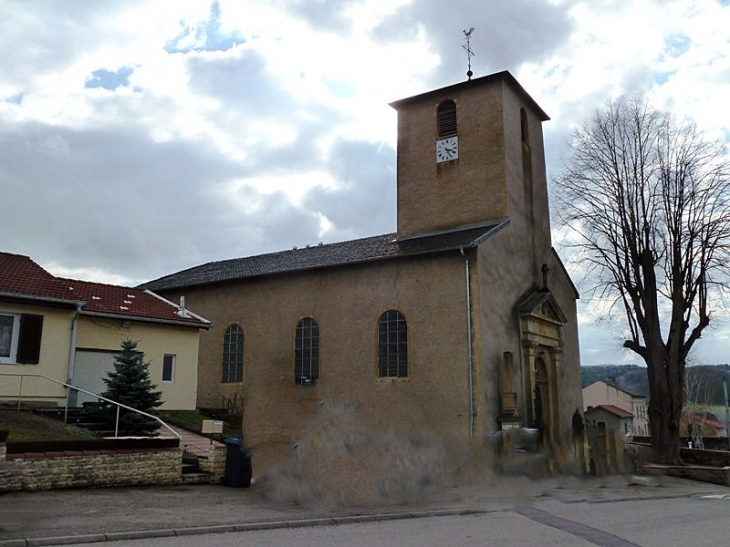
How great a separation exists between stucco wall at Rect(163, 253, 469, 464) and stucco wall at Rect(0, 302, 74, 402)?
23.9 ft

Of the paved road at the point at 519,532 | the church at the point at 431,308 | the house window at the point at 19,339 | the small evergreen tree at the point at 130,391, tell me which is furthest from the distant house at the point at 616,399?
the house window at the point at 19,339

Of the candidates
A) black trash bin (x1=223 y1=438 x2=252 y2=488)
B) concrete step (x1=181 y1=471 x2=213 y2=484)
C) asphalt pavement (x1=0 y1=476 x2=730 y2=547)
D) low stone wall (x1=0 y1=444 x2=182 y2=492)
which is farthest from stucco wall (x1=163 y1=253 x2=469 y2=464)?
low stone wall (x1=0 y1=444 x2=182 y2=492)

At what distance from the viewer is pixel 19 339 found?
58.6 ft

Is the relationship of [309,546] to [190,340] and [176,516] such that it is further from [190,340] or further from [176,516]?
[190,340]

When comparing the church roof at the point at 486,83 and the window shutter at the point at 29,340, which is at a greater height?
the church roof at the point at 486,83

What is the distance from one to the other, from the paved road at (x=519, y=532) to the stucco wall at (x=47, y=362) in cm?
1098

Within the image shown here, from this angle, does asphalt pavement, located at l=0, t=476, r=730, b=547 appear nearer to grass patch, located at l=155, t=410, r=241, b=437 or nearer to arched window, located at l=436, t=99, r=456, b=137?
grass patch, located at l=155, t=410, r=241, b=437

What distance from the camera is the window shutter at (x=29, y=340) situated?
58.5ft

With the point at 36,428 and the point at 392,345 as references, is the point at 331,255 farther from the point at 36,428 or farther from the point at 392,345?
the point at 36,428

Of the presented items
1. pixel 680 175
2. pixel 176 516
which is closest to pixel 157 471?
pixel 176 516

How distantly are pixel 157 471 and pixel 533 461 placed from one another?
10254 mm

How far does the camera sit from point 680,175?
939 inches

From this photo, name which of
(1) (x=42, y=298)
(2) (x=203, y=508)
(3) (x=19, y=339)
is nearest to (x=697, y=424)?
(1) (x=42, y=298)

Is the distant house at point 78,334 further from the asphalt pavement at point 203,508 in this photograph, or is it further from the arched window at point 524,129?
the arched window at point 524,129
